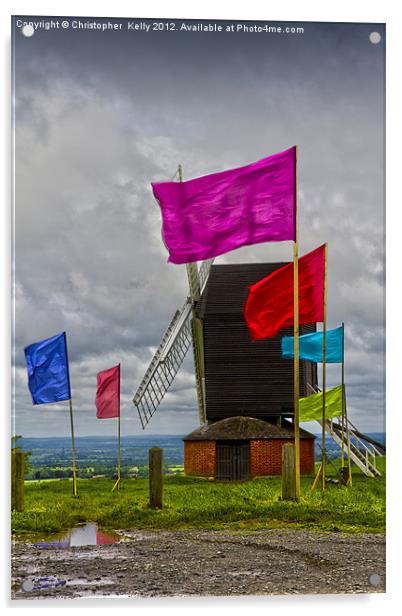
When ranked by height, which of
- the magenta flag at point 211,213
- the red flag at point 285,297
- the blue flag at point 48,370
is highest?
the magenta flag at point 211,213

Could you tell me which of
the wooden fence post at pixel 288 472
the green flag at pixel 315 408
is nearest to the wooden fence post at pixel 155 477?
the wooden fence post at pixel 288 472

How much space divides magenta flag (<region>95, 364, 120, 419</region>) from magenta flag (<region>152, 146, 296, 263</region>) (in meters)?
2.56

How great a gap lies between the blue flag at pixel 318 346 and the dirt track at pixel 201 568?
290 cm

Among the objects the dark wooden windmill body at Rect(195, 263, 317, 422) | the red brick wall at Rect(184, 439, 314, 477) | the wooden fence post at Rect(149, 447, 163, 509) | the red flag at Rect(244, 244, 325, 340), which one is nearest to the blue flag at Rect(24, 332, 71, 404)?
the wooden fence post at Rect(149, 447, 163, 509)

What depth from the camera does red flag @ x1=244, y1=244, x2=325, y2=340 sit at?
38.6 ft

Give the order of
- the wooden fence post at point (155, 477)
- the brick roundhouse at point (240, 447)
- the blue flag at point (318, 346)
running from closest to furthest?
the wooden fence post at point (155, 477), the blue flag at point (318, 346), the brick roundhouse at point (240, 447)

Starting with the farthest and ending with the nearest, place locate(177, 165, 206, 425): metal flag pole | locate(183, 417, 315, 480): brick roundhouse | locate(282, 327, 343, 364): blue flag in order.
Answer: locate(183, 417, 315, 480): brick roundhouse → locate(177, 165, 206, 425): metal flag pole → locate(282, 327, 343, 364): blue flag

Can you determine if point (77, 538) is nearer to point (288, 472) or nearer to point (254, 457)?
point (288, 472)

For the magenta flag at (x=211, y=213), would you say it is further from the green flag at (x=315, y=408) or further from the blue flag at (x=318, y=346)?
the green flag at (x=315, y=408)

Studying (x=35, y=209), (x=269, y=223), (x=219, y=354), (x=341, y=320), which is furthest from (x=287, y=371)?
(x=35, y=209)

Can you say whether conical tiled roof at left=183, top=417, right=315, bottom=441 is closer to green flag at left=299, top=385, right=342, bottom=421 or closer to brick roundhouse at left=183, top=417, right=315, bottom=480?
brick roundhouse at left=183, top=417, right=315, bottom=480

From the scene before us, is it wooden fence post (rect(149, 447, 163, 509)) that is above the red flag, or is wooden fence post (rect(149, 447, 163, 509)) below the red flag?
below

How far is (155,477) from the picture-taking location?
11898 mm

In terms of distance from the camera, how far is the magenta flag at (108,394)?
40.6 feet
